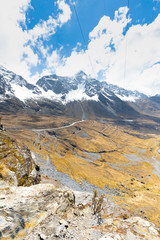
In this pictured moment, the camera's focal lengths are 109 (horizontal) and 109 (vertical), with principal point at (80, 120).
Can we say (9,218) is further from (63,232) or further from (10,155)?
(10,155)

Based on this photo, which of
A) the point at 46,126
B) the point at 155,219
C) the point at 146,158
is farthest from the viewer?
the point at 46,126

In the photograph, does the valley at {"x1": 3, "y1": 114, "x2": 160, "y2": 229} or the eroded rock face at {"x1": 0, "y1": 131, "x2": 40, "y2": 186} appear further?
the valley at {"x1": 3, "y1": 114, "x2": 160, "y2": 229}

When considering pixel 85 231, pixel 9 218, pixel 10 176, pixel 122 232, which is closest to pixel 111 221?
pixel 122 232

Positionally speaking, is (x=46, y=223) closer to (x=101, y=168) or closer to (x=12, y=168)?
(x=12, y=168)

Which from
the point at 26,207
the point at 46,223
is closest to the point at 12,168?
the point at 26,207

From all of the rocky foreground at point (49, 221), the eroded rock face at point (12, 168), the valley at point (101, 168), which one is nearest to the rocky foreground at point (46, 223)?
the rocky foreground at point (49, 221)

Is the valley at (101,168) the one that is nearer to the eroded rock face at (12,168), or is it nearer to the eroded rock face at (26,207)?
the eroded rock face at (12,168)

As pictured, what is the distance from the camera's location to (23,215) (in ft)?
27.3

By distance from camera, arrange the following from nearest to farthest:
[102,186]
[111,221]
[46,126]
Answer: [111,221] < [102,186] < [46,126]

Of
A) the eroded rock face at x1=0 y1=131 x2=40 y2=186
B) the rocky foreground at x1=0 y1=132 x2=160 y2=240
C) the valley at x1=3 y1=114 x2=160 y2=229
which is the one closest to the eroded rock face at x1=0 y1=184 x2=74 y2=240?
the rocky foreground at x1=0 y1=132 x2=160 y2=240

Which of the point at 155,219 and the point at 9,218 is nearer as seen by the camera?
the point at 9,218

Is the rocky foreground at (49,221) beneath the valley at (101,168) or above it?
above

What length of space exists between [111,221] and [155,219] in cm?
3625

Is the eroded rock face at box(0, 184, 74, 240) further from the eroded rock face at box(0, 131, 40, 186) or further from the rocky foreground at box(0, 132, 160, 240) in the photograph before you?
the eroded rock face at box(0, 131, 40, 186)
